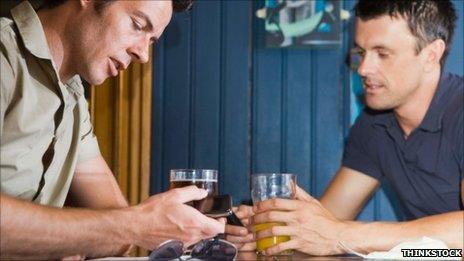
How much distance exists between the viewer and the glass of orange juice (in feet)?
5.79

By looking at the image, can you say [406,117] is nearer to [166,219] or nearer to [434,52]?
[434,52]

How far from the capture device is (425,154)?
2.54 metres

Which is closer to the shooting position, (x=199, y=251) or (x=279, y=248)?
(x=199, y=251)

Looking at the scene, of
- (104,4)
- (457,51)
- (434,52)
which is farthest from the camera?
(457,51)

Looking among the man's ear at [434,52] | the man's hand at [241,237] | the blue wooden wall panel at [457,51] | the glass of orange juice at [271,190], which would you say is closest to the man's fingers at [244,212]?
the man's hand at [241,237]

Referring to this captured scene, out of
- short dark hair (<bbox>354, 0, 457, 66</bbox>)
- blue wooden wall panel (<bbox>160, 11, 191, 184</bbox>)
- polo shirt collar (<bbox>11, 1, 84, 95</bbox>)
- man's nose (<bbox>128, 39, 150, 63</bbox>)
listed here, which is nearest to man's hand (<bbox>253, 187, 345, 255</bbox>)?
man's nose (<bbox>128, 39, 150, 63</bbox>)

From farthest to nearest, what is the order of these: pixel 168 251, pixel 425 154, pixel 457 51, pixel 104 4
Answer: pixel 457 51, pixel 425 154, pixel 104 4, pixel 168 251

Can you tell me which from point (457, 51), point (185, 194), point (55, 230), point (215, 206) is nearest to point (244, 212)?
point (215, 206)

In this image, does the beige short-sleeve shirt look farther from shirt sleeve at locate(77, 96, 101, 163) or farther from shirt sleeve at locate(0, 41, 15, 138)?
shirt sleeve at locate(77, 96, 101, 163)

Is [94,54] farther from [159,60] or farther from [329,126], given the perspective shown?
[329,126]

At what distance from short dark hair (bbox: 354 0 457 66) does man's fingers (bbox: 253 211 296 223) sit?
1103 mm

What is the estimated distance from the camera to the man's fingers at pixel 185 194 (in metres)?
1.40

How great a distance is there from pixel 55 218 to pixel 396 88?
1.63m

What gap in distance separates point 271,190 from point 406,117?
40.4 inches
